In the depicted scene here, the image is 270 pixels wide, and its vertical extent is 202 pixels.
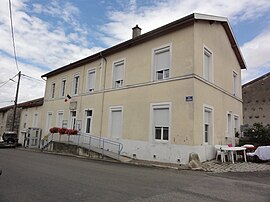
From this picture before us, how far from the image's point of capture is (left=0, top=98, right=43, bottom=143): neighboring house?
970 inches

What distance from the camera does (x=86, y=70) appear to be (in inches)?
722

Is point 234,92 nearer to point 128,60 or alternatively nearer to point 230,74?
point 230,74

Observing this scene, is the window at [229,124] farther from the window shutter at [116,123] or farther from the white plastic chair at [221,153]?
the window shutter at [116,123]

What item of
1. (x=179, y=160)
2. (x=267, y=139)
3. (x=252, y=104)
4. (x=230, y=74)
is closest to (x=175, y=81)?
(x=179, y=160)

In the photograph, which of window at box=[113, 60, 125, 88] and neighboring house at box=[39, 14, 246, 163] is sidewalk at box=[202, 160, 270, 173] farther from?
window at box=[113, 60, 125, 88]

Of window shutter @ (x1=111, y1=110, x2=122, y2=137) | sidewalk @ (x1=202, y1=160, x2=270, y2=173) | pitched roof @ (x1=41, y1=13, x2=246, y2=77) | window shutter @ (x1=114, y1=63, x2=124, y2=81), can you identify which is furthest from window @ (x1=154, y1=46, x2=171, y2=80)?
sidewalk @ (x1=202, y1=160, x2=270, y2=173)

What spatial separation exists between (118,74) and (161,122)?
5.19 m

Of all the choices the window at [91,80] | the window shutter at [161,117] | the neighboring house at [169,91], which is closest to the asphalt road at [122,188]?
the neighboring house at [169,91]

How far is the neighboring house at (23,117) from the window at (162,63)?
51.8ft

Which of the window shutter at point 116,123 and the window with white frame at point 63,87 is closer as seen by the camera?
the window shutter at point 116,123

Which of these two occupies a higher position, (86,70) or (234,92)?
(86,70)

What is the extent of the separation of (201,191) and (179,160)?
497cm

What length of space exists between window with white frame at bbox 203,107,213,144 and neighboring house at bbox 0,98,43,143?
18.1 meters

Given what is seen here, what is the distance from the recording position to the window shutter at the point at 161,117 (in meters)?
11.9
